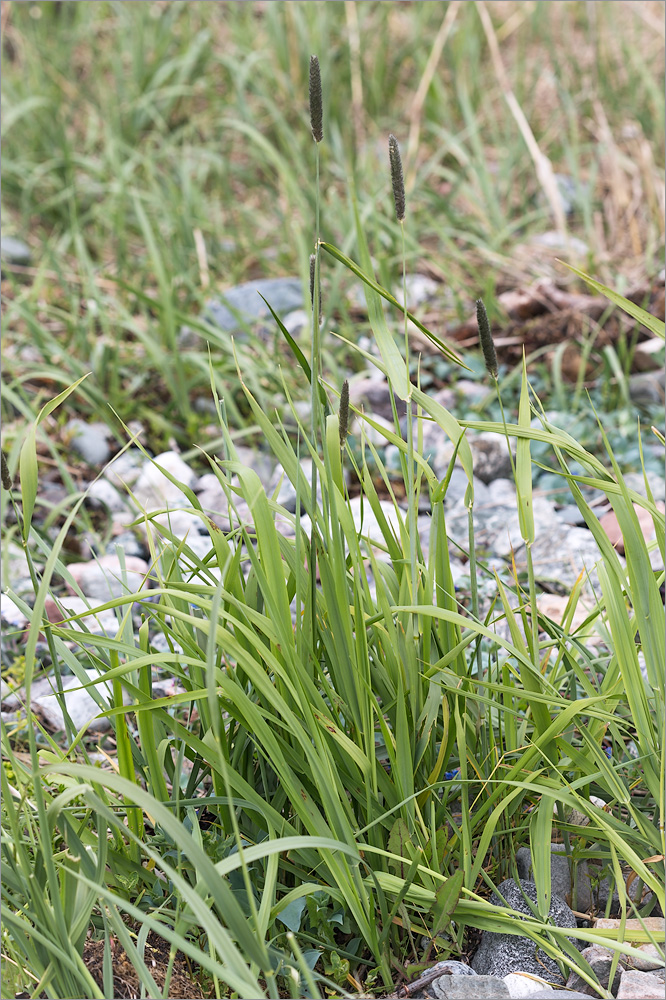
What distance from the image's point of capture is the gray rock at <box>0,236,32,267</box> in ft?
10.2

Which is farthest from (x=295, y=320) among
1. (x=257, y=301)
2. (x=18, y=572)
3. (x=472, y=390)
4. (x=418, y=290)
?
(x=18, y=572)

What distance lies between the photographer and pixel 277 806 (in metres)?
1.01

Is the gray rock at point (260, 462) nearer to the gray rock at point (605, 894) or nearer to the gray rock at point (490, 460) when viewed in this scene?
the gray rock at point (490, 460)

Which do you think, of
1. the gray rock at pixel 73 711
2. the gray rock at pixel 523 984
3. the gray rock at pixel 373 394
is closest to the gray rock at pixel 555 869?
the gray rock at pixel 523 984

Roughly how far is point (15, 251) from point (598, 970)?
3.00 metres

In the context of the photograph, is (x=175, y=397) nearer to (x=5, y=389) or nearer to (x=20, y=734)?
(x=5, y=389)

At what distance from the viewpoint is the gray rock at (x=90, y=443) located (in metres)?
2.25

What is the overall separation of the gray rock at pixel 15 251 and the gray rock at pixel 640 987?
298cm

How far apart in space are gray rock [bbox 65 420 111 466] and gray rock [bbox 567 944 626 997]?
Result: 1686 mm

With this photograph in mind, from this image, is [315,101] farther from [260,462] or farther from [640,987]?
[260,462]

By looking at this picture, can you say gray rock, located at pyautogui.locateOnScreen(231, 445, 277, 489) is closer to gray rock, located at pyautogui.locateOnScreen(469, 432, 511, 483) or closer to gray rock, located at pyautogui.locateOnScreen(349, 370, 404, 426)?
gray rock, located at pyautogui.locateOnScreen(349, 370, 404, 426)

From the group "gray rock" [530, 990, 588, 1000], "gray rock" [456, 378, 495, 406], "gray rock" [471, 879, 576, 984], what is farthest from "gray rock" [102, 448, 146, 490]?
"gray rock" [530, 990, 588, 1000]

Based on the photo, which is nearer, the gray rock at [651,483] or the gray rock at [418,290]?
the gray rock at [651,483]

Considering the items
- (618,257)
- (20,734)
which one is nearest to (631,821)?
(20,734)
